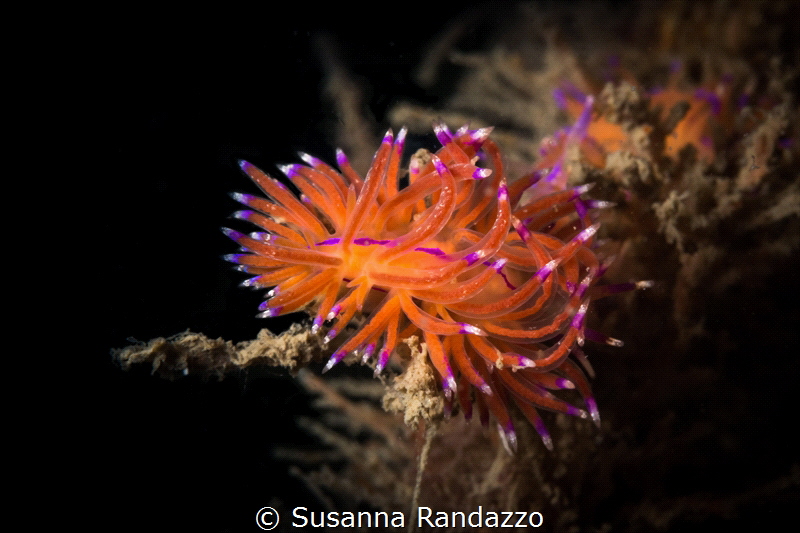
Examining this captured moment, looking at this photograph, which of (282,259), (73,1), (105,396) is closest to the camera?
(282,259)

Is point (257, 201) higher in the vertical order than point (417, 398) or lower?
higher

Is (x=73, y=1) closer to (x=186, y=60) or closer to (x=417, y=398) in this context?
(x=186, y=60)

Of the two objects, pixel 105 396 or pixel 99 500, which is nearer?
pixel 105 396

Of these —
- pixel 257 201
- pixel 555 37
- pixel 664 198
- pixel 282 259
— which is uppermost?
pixel 555 37

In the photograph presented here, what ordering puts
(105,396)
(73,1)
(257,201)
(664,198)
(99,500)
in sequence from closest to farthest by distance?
(257,201) < (664,198) < (73,1) < (105,396) < (99,500)

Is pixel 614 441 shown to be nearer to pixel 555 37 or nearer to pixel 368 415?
pixel 368 415

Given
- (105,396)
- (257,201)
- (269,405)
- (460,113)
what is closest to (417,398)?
(257,201)
